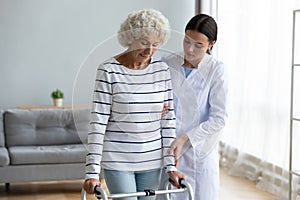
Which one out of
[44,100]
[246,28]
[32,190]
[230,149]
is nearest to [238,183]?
[230,149]

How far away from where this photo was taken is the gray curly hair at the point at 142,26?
2.29m

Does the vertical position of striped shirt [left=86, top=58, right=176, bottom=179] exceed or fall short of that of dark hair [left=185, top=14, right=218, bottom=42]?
it falls short

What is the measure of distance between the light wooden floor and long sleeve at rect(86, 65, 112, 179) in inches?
113

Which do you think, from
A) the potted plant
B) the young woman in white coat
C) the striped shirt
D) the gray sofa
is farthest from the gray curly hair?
the potted plant

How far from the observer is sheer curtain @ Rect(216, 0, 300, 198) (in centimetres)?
513

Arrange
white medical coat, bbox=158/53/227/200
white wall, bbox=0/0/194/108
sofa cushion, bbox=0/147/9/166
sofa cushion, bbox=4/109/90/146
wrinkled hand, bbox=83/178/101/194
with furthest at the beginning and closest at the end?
white wall, bbox=0/0/194/108, sofa cushion, bbox=4/109/90/146, sofa cushion, bbox=0/147/9/166, white medical coat, bbox=158/53/227/200, wrinkled hand, bbox=83/178/101/194

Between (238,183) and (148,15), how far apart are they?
364cm

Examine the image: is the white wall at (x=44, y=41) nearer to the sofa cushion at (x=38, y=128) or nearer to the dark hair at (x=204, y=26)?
the sofa cushion at (x=38, y=128)

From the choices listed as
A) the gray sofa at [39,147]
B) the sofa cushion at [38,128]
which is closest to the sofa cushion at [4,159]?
the gray sofa at [39,147]

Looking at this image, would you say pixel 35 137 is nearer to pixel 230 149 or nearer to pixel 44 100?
pixel 44 100

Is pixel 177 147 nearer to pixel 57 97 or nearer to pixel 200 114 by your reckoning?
pixel 200 114

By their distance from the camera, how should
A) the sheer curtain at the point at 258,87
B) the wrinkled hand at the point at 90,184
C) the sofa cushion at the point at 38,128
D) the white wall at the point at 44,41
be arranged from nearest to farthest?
the wrinkled hand at the point at 90,184 → the sheer curtain at the point at 258,87 → the sofa cushion at the point at 38,128 → the white wall at the point at 44,41

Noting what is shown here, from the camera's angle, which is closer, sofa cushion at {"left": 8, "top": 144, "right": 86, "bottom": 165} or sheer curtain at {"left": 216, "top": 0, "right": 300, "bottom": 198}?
sheer curtain at {"left": 216, "top": 0, "right": 300, "bottom": 198}

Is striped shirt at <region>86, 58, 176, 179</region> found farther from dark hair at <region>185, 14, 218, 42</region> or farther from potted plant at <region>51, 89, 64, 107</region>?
potted plant at <region>51, 89, 64, 107</region>
